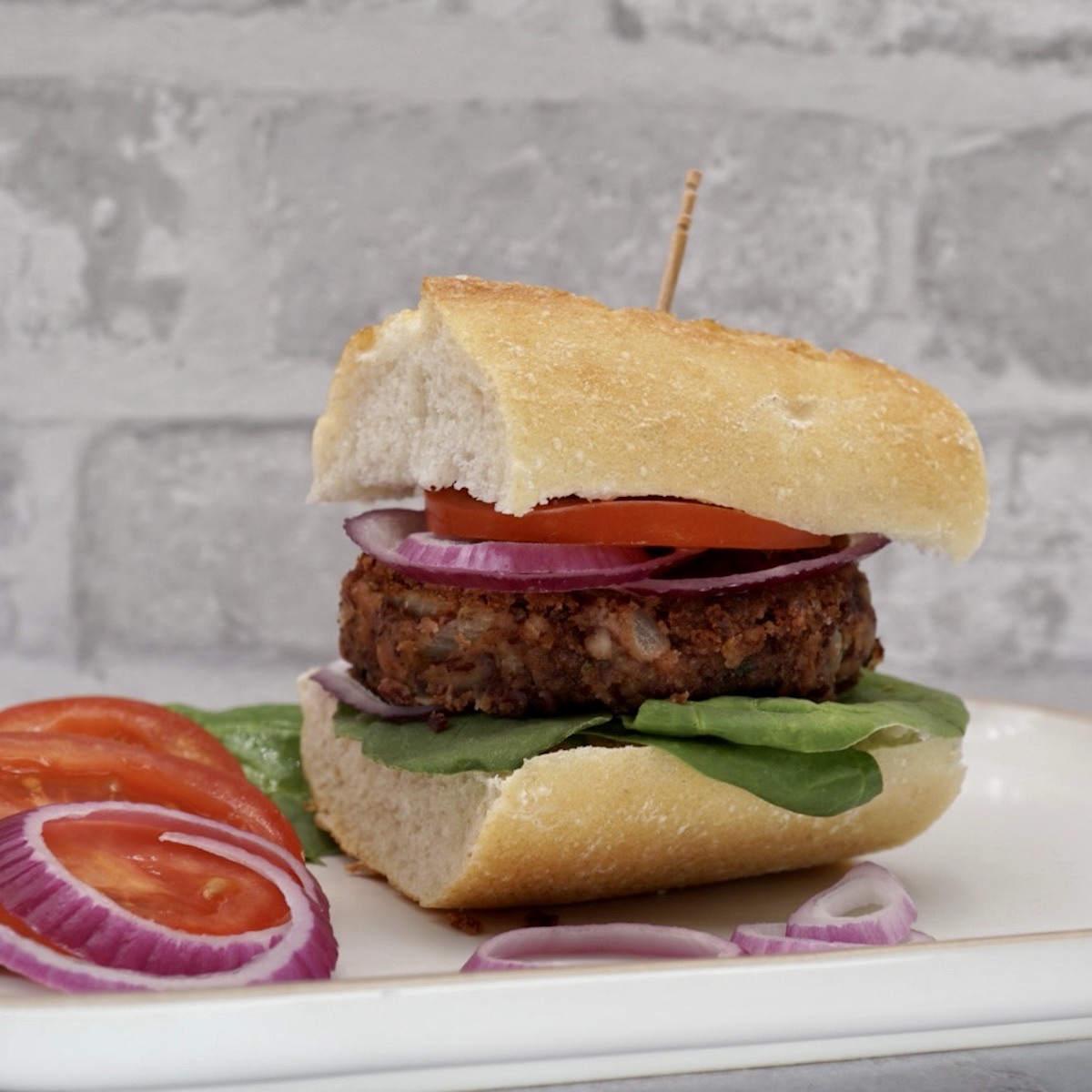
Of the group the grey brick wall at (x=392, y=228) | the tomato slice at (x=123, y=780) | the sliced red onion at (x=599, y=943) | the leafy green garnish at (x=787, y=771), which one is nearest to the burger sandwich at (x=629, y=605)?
the leafy green garnish at (x=787, y=771)

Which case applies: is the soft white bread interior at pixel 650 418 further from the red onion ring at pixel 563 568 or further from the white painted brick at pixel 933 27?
the white painted brick at pixel 933 27

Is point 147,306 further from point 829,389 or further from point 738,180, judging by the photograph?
point 829,389

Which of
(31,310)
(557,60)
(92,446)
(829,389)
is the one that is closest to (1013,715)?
(829,389)

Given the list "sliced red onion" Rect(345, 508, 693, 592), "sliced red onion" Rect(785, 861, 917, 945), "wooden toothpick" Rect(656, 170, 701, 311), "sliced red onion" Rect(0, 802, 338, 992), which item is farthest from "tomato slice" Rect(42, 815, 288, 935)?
"wooden toothpick" Rect(656, 170, 701, 311)

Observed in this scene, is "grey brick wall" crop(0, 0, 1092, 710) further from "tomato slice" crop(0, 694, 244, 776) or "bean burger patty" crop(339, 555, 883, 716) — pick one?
"bean burger patty" crop(339, 555, 883, 716)

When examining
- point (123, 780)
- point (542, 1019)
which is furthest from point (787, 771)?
point (123, 780)
